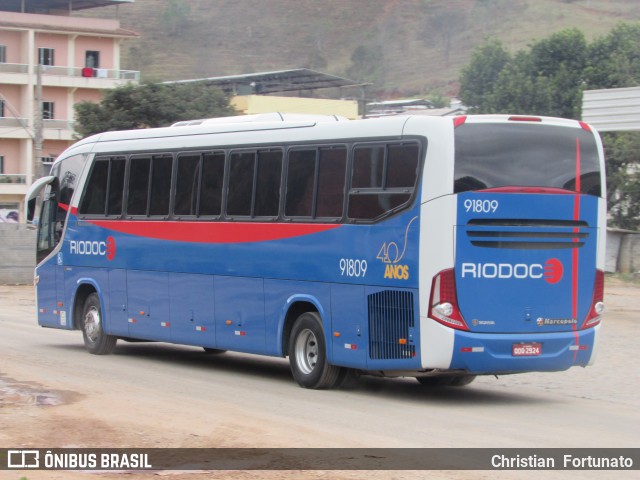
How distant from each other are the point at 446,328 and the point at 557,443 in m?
2.40

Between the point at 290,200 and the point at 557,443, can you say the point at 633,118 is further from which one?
the point at 557,443

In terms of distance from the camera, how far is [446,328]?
12.4m

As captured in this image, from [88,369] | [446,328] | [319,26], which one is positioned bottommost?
[88,369]

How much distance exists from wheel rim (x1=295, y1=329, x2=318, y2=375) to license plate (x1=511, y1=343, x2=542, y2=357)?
2.78m

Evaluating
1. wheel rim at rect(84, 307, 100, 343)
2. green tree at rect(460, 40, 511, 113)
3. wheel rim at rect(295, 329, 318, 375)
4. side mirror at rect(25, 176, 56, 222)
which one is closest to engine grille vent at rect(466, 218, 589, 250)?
wheel rim at rect(295, 329, 318, 375)

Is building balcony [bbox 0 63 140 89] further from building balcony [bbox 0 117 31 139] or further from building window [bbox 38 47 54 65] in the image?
building balcony [bbox 0 117 31 139]

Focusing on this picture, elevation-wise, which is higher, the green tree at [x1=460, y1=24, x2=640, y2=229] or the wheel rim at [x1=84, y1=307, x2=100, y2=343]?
the green tree at [x1=460, y1=24, x2=640, y2=229]

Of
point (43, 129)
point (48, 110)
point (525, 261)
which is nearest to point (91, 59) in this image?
point (48, 110)

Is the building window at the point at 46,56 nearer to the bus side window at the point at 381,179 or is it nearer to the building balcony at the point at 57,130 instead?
the building balcony at the point at 57,130

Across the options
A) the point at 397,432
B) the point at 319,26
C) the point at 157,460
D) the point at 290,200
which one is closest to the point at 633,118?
the point at 290,200

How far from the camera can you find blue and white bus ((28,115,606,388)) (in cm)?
1255

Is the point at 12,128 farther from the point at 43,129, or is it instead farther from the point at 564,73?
the point at 564,73

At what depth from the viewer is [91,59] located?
224 feet

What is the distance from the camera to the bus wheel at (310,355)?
46.1 ft
